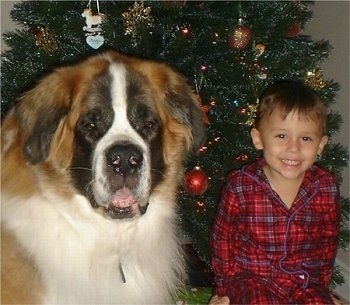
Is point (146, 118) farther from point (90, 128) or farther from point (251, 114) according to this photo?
point (251, 114)

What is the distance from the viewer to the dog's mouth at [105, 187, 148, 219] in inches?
68.9

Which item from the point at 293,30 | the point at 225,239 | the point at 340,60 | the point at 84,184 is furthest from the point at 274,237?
the point at 340,60

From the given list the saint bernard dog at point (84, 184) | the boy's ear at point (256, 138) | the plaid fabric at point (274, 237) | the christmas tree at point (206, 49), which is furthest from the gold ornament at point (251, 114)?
the saint bernard dog at point (84, 184)

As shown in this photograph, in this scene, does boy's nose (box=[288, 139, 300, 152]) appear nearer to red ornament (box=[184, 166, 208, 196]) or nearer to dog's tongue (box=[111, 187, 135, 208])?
red ornament (box=[184, 166, 208, 196])

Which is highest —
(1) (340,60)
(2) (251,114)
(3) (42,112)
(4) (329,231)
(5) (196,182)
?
(1) (340,60)

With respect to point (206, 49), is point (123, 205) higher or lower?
lower

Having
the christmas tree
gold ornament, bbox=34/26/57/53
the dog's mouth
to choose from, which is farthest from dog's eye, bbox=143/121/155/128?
gold ornament, bbox=34/26/57/53

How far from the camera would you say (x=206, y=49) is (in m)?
2.36

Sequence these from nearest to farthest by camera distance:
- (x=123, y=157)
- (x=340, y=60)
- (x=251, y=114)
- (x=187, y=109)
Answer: (x=123, y=157) → (x=187, y=109) → (x=251, y=114) → (x=340, y=60)

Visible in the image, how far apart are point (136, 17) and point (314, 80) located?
852 millimetres

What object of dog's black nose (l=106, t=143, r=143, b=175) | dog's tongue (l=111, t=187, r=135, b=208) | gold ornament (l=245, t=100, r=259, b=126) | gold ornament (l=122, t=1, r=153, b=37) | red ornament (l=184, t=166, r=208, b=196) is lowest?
red ornament (l=184, t=166, r=208, b=196)

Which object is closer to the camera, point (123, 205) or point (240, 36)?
point (123, 205)

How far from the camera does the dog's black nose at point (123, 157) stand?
169 cm

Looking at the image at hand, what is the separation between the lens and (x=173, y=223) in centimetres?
211
